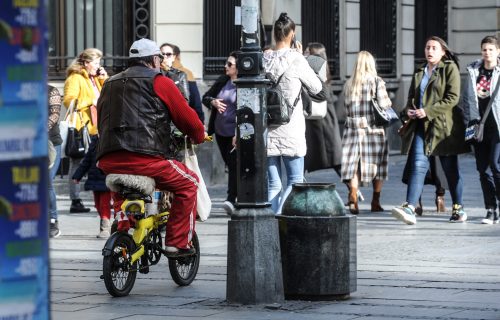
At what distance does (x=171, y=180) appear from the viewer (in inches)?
328

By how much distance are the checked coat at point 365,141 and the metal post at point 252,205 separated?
21.6ft

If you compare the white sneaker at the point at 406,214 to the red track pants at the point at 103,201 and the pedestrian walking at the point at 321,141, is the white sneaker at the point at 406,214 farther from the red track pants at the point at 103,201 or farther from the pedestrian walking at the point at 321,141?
the red track pants at the point at 103,201

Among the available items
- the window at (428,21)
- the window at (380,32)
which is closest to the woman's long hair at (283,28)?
the window at (380,32)

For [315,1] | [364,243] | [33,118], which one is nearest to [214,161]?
[315,1]

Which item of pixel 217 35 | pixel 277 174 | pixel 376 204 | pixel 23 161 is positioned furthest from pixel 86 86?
pixel 23 161

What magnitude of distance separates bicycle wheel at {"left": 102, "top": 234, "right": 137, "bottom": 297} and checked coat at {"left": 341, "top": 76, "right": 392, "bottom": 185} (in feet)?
20.8

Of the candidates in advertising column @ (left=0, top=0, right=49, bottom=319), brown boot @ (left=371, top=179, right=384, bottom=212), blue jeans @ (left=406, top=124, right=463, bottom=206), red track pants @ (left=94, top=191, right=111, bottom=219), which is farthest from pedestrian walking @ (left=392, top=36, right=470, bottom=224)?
advertising column @ (left=0, top=0, right=49, bottom=319)

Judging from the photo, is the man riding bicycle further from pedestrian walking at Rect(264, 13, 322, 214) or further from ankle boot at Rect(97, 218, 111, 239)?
ankle boot at Rect(97, 218, 111, 239)

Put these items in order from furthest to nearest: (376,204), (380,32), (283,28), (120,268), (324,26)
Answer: (380,32), (324,26), (376,204), (283,28), (120,268)

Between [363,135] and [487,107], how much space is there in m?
1.75

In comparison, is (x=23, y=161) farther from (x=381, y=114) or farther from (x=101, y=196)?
(x=381, y=114)

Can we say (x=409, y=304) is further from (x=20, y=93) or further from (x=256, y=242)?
(x=20, y=93)

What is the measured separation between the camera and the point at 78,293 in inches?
331

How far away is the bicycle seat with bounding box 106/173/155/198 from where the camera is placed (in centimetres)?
823
